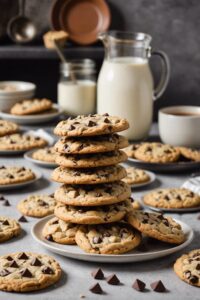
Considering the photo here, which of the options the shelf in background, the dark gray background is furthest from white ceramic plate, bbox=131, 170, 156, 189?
the dark gray background

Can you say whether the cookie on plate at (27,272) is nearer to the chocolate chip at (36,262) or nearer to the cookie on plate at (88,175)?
the chocolate chip at (36,262)

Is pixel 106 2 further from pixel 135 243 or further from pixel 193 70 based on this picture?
pixel 135 243

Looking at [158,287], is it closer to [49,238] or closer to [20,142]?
[49,238]

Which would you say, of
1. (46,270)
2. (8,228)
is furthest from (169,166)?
(46,270)

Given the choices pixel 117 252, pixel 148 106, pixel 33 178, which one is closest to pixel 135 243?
pixel 117 252

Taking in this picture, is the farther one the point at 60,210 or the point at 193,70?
the point at 193,70

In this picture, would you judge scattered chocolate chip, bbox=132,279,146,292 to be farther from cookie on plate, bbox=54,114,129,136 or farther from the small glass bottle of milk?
the small glass bottle of milk

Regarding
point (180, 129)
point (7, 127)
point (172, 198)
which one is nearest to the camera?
point (172, 198)
